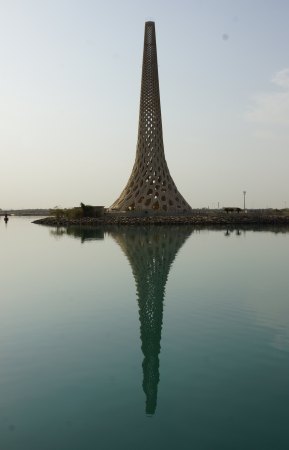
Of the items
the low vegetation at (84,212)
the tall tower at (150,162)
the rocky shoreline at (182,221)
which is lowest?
the rocky shoreline at (182,221)

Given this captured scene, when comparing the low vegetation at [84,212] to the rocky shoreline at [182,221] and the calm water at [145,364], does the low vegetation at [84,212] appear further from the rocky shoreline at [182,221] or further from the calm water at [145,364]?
the calm water at [145,364]

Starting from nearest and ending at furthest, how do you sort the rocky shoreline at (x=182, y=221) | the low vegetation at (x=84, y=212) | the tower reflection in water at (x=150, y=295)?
A: the tower reflection in water at (x=150, y=295), the rocky shoreline at (x=182, y=221), the low vegetation at (x=84, y=212)

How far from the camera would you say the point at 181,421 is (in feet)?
21.6

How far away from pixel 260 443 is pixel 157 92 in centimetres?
7206

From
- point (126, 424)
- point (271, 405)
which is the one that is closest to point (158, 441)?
point (126, 424)

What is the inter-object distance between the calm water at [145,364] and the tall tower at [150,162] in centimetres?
5305

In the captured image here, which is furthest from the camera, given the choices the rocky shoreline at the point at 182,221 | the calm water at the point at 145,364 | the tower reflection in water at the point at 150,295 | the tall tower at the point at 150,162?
the tall tower at the point at 150,162

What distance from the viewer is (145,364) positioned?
8.98 m

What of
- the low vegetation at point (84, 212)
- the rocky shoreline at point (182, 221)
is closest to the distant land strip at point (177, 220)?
the rocky shoreline at point (182, 221)

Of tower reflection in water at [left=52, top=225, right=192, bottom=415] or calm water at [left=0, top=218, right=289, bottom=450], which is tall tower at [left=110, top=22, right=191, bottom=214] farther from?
calm water at [left=0, top=218, right=289, bottom=450]

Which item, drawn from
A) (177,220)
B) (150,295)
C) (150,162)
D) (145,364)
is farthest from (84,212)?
(145,364)

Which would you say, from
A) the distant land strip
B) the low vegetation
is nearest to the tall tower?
the distant land strip

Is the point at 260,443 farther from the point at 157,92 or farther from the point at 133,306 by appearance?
the point at 157,92

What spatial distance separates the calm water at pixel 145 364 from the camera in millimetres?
6301
